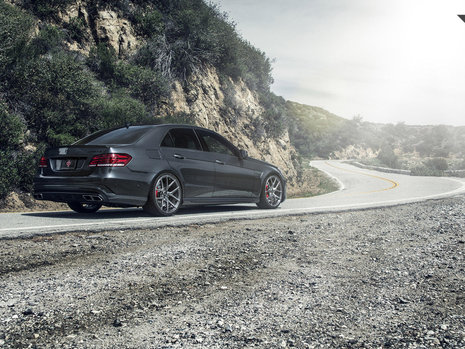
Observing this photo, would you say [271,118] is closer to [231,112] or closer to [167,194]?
[231,112]

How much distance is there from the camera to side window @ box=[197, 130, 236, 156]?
8898mm

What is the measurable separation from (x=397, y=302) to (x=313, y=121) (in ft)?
335

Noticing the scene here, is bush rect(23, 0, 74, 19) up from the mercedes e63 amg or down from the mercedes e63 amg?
up

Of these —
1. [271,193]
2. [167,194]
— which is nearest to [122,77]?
[271,193]

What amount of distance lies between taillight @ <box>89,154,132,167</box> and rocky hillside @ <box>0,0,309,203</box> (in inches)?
197

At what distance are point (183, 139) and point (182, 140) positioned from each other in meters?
0.05

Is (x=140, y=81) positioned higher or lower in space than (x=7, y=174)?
higher

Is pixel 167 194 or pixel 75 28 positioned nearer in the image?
pixel 167 194

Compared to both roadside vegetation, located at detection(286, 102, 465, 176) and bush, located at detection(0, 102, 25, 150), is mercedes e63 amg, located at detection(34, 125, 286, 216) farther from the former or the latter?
roadside vegetation, located at detection(286, 102, 465, 176)

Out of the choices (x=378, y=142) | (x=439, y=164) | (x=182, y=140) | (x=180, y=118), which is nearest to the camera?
(x=182, y=140)

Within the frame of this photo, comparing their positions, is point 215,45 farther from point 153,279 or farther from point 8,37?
point 153,279

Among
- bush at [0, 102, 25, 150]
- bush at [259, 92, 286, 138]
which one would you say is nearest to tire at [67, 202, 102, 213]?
bush at [0, 102, 25, 150]

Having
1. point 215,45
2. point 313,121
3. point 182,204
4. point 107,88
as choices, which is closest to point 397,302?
point 182,204

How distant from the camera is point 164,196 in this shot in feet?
25.9
